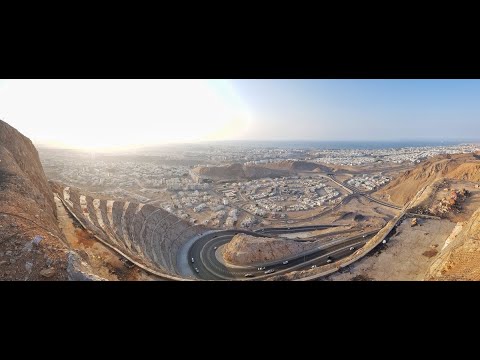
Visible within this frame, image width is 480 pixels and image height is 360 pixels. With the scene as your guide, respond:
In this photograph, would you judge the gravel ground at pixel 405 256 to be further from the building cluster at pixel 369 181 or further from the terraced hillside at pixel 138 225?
the building cluster at pixel 369 181

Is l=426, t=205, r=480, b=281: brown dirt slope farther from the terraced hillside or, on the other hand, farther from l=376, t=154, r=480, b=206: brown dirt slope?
l=376, t=154, r=480, b=206: brown dirt slope

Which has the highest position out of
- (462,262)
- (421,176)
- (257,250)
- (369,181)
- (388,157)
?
(388,157)

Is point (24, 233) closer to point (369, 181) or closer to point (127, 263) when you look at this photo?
point (127, 263)

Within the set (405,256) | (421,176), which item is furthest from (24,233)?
(421,176)

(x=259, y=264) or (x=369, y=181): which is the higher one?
(x=369, y=181)

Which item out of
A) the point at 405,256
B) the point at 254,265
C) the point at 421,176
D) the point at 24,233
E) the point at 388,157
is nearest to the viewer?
the point at 24,233

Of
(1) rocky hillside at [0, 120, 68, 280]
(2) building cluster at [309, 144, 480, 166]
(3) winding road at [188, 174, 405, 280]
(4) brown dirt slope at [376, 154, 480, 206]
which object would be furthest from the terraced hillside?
(2) building cluster at [309, 144, 480, 166]
